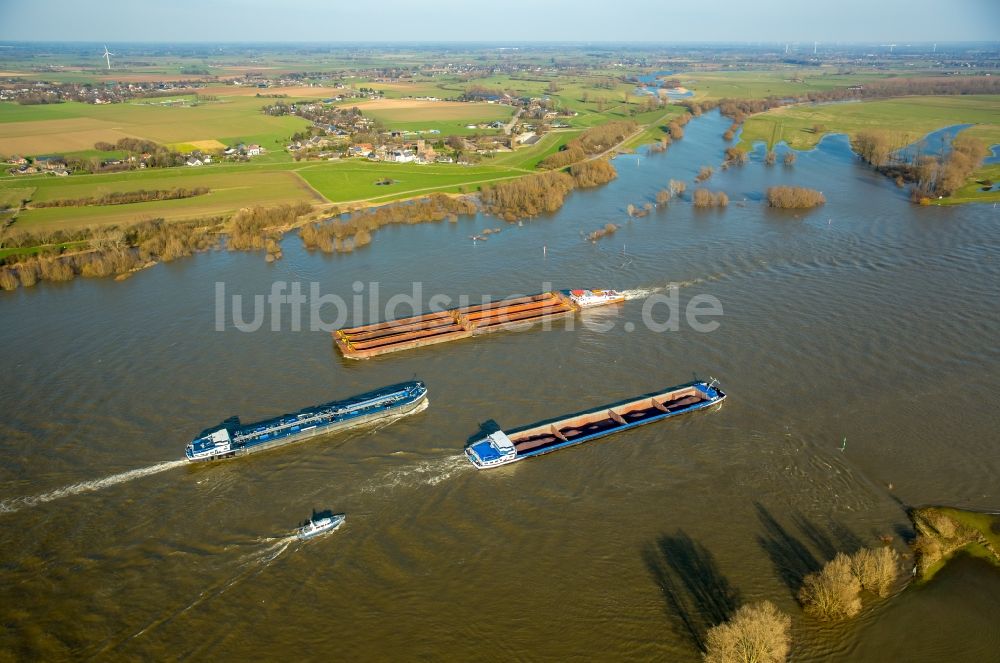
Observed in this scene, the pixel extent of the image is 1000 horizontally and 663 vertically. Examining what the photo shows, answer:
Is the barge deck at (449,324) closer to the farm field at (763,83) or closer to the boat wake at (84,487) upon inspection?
the boat wake at (84,487)

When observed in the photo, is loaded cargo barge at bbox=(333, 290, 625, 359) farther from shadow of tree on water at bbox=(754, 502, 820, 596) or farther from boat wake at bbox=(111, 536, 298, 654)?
shadow of tree on water at bbox=(754, 502, 820, 596)

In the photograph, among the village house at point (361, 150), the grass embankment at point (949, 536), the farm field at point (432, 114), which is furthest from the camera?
the farm field at point (432, 114)

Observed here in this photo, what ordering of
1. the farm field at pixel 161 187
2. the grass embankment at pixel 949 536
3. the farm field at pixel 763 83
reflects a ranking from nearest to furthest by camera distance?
the grass embankment at pixel 949 536, the farm field at pixel 161 187, the farm field at pixel 763 83

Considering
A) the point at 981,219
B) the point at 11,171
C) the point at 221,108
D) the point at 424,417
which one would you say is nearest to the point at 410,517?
the point at 424,417

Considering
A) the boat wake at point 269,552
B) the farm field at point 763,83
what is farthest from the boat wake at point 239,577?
the farm field at point 763,83

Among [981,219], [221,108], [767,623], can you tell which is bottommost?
[767,623]

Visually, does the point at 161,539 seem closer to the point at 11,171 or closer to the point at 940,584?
the point at 940,584
